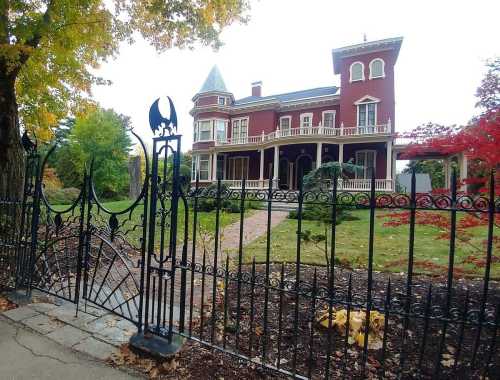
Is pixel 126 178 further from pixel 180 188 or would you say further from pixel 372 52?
pixel 180 188

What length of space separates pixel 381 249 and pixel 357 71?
1607 centimetres

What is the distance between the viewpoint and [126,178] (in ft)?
113

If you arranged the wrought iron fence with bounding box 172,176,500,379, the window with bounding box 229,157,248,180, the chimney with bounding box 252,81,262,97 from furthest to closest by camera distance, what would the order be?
1. the chimney with bounding box 252,81,262,97
2. the window with bounding box 229,157,248,180
3. the wrought iron fence with bounding box 172,176,500,379

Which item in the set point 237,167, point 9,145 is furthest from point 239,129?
point 9,145

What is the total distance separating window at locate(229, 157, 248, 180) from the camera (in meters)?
23.7

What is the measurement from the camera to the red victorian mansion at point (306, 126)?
1852cm

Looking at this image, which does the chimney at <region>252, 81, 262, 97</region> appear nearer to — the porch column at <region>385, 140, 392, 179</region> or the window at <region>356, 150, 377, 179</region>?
the window at <region>356, 150, 377, 179</region>

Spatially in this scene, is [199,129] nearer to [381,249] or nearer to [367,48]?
[367,48]

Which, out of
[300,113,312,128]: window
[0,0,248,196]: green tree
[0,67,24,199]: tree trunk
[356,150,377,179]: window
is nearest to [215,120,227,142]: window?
[300,113,312,128]: window

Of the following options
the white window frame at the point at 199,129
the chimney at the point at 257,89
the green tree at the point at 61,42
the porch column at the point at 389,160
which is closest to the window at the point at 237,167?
the white window frame at the point at 199,129

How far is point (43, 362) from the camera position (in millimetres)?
2381

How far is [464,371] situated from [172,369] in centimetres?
240

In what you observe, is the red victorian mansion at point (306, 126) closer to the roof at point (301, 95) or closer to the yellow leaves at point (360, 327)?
the roof at point (301, 95)

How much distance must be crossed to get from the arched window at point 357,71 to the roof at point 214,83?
1066 cm
